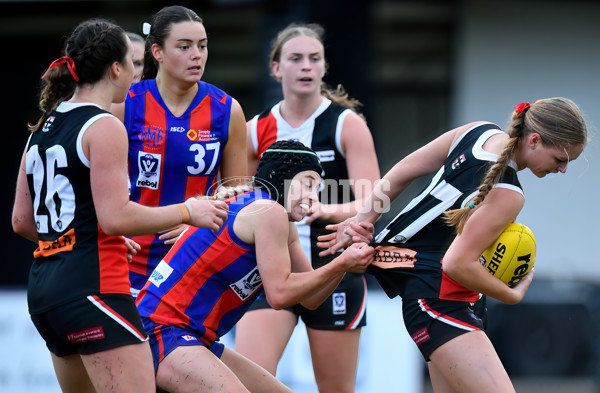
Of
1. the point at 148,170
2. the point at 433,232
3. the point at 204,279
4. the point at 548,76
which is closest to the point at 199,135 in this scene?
the point at 148,170

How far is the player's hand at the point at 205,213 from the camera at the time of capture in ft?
10.7

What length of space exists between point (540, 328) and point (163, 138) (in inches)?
218

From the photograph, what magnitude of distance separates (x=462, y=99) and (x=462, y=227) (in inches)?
272

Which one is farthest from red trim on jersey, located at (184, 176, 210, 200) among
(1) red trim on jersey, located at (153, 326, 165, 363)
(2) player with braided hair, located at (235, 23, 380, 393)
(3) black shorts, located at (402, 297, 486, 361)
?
(3) black shorts, located at (402, 297, 486, 361)

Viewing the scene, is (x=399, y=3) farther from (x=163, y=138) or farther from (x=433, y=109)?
(x=163, y=138)

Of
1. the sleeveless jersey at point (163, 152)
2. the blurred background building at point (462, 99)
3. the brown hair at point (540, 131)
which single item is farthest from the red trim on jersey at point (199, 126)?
the blurred background building at point (462, 99)

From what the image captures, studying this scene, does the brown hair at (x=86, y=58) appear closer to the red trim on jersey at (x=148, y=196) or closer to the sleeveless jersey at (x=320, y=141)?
the red trim on jersey at (x=148, y=196)

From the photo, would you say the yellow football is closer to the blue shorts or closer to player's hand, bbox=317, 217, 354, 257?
player's hand, bbox=317, 217, 354, 257

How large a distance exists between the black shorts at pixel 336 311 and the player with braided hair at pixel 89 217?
1382mm

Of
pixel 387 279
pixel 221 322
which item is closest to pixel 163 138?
pixel 221 322

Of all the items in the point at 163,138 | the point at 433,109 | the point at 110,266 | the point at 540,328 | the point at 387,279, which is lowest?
the point at 540,328

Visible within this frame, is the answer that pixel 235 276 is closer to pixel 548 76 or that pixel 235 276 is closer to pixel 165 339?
pixel 165 339

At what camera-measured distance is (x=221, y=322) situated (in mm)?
3598

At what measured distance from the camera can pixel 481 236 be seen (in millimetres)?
3424
